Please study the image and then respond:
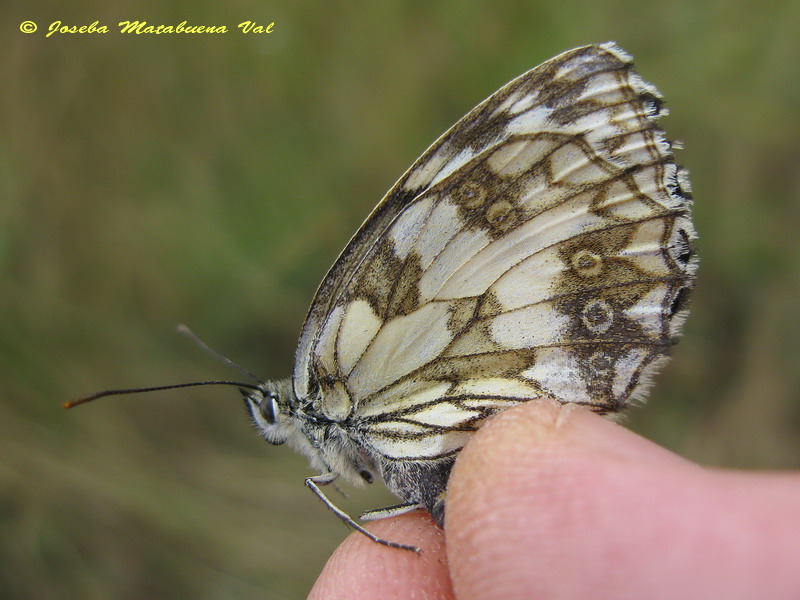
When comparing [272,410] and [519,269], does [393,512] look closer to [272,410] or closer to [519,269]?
[272,410]

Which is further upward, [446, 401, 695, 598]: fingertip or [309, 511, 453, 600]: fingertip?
[446, 401, 695, 598]: fingertip

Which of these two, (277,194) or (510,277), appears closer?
(510,277)

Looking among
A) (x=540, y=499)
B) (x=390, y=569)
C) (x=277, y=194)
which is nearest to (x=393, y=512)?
(x=390, y=569)

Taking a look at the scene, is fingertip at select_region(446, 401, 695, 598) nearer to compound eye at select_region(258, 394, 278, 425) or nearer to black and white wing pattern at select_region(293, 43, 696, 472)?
black and white wing pattern at select_region(293, 43, 696, 472)

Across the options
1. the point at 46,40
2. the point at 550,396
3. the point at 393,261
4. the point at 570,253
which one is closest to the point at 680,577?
the point at 550,396

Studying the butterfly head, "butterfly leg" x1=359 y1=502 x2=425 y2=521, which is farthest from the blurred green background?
"butterfly leg" x1=359 y1=502 x2=425 y2=521

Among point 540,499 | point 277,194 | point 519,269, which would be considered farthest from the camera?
point 277,194
